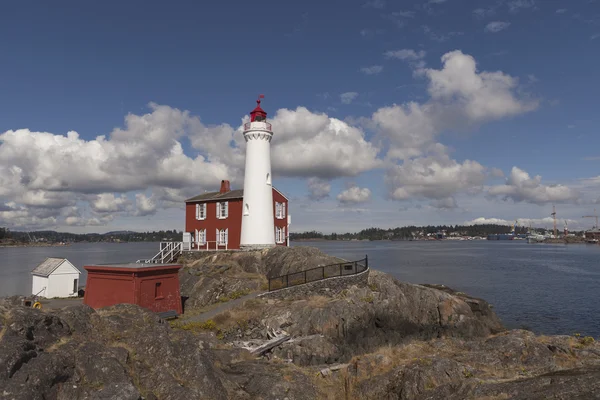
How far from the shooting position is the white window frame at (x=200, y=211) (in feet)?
140

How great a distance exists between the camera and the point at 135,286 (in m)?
20.9

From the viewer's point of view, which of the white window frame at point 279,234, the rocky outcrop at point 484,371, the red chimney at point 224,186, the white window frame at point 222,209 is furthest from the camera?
the red chimney at point 224,186

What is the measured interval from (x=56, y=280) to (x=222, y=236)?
14918mm

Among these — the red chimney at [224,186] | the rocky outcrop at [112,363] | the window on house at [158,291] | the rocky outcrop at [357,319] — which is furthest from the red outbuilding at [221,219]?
the rocky outcrop at [112,363]

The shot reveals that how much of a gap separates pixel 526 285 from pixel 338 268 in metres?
34.7

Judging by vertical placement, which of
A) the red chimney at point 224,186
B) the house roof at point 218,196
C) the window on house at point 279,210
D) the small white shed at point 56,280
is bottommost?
the small white shed at point 56,280

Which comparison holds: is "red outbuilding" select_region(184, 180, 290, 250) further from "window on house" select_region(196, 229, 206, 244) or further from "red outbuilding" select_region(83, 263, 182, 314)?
"red outbuilding" select_region(83, 263, 182, 314)

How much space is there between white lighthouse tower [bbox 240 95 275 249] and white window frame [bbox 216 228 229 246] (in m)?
3.35

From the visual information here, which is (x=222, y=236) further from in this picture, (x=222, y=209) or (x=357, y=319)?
(x=357, y=319)

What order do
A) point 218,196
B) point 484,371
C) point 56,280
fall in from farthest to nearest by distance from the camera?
point 218,196, point 56,280, point 484,371

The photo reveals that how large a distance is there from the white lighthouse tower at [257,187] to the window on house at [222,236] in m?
3.41

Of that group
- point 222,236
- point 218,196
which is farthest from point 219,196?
point 222,236

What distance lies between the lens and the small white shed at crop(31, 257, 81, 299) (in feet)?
102

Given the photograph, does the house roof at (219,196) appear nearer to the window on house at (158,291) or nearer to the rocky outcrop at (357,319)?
the rocky outcrop at (357,319)
